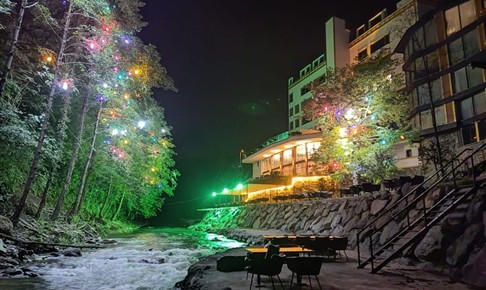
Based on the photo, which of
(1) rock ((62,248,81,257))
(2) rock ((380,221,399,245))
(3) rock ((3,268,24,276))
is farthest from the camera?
(1) rock ((62,248,81,257))

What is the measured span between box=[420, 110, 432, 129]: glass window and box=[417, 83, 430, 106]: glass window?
2.76 feet

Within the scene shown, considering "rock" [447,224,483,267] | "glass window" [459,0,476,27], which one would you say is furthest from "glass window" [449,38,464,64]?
"rock" [447,224,483,267]

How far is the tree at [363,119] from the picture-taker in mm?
18906

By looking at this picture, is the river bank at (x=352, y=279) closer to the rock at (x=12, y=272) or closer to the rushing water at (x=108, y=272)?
the rushing water at (x=108, y=272)

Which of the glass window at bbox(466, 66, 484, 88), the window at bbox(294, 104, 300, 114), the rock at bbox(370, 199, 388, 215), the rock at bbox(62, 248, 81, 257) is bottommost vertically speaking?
the rock at bbox(62, 248, 81, 257)

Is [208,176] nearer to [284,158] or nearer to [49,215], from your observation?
[284,158]

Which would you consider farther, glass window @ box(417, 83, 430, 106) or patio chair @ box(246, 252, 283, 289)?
glass window @ box(417, 83, 430, 106)

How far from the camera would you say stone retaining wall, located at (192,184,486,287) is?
7520mm

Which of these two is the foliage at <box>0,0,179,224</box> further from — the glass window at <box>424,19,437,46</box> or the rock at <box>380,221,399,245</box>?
the glass window at <box>424,19,437,46</box>

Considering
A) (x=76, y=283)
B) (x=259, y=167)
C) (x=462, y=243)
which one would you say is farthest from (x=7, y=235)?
(x=259, y=167)

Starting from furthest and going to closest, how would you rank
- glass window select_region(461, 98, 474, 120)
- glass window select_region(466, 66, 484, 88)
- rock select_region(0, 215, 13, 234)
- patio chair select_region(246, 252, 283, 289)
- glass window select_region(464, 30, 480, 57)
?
glass window select_region(461, 98, 474, 120) < glass window select_region(464, 30, 480, 57) < glass window select_region(466, 66, 484, 88) < rock select_region(0, 215, 13, 234) < patio chair select_region(246, 252, 283, 289)

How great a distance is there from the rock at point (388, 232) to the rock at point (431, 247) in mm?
2000

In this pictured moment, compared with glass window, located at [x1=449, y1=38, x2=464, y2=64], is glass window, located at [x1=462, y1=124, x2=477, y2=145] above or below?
below

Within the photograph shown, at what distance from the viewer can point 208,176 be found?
73.4 meters
